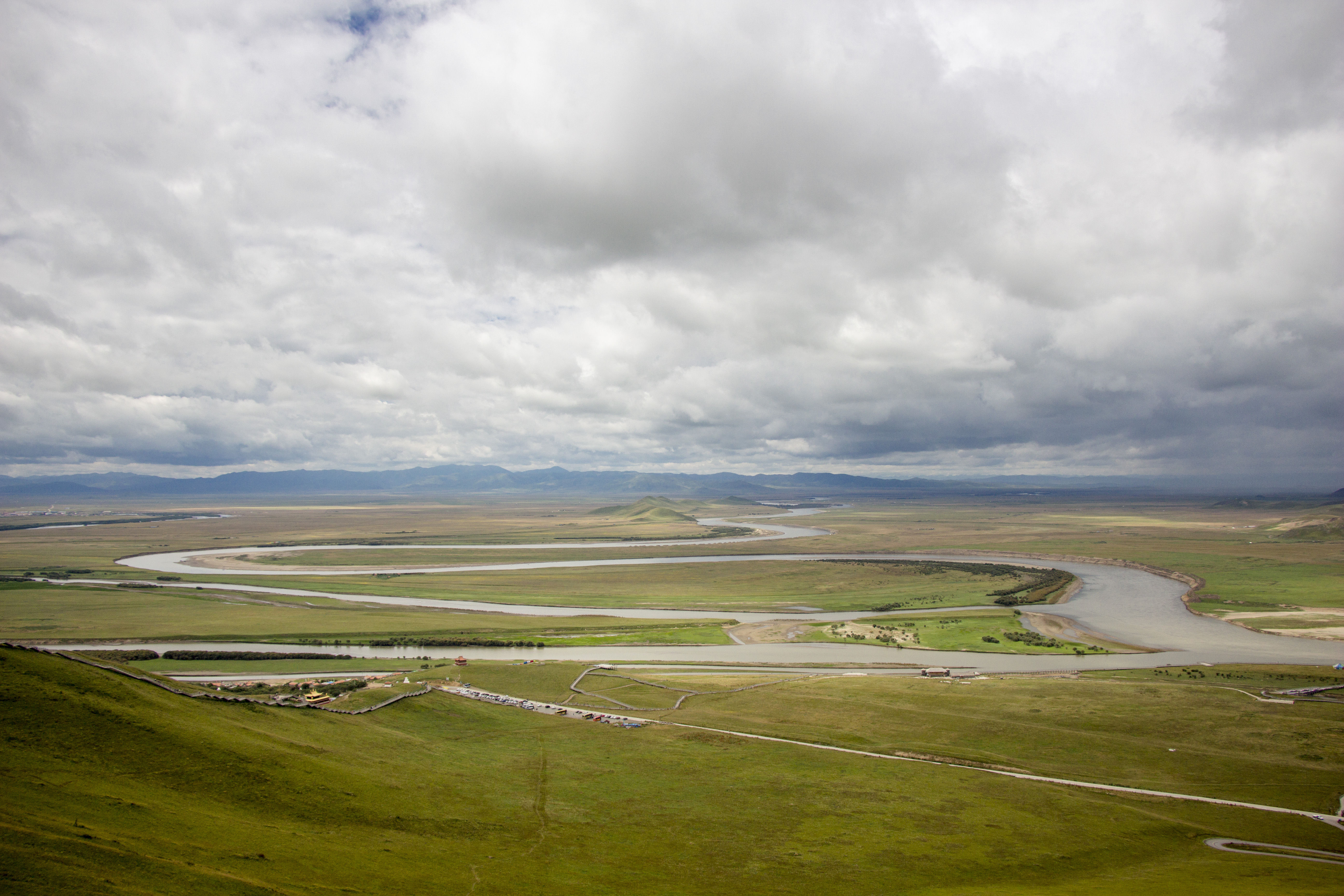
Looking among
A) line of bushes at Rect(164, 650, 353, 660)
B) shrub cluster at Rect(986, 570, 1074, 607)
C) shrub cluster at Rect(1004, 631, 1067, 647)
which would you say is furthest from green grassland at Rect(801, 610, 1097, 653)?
line of bushes at Rect(164, 650, 353, 660)

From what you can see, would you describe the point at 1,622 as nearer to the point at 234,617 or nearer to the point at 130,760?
the point at 234,617

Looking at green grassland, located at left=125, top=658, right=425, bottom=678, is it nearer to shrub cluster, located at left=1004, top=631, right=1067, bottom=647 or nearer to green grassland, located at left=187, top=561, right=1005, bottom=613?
green grassland, located at left=187, top=561, right=1005, bottom=613

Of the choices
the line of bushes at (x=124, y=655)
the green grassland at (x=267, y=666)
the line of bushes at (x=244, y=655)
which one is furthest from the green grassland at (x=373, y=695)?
the line of bushes at (x=124, y=655)

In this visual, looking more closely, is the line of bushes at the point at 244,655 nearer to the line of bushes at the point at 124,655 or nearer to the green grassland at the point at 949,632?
the line of bushes at the point at 124,655

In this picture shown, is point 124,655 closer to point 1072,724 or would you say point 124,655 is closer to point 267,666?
point 267,666

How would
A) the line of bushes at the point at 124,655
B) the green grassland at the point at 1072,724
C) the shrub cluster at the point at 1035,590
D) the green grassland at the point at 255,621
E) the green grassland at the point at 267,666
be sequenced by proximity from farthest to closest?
the shrub cluster at the point at 1035,590, the green grassland at the point at 255,621, the line of bushes at the point at 124,655, the green grassland at the point at 267,666, the green grassland at the point at 1072,724

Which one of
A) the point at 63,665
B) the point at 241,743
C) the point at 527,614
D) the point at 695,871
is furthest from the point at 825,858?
the point at 527,614

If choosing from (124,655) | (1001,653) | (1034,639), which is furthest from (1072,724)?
(124,655)
